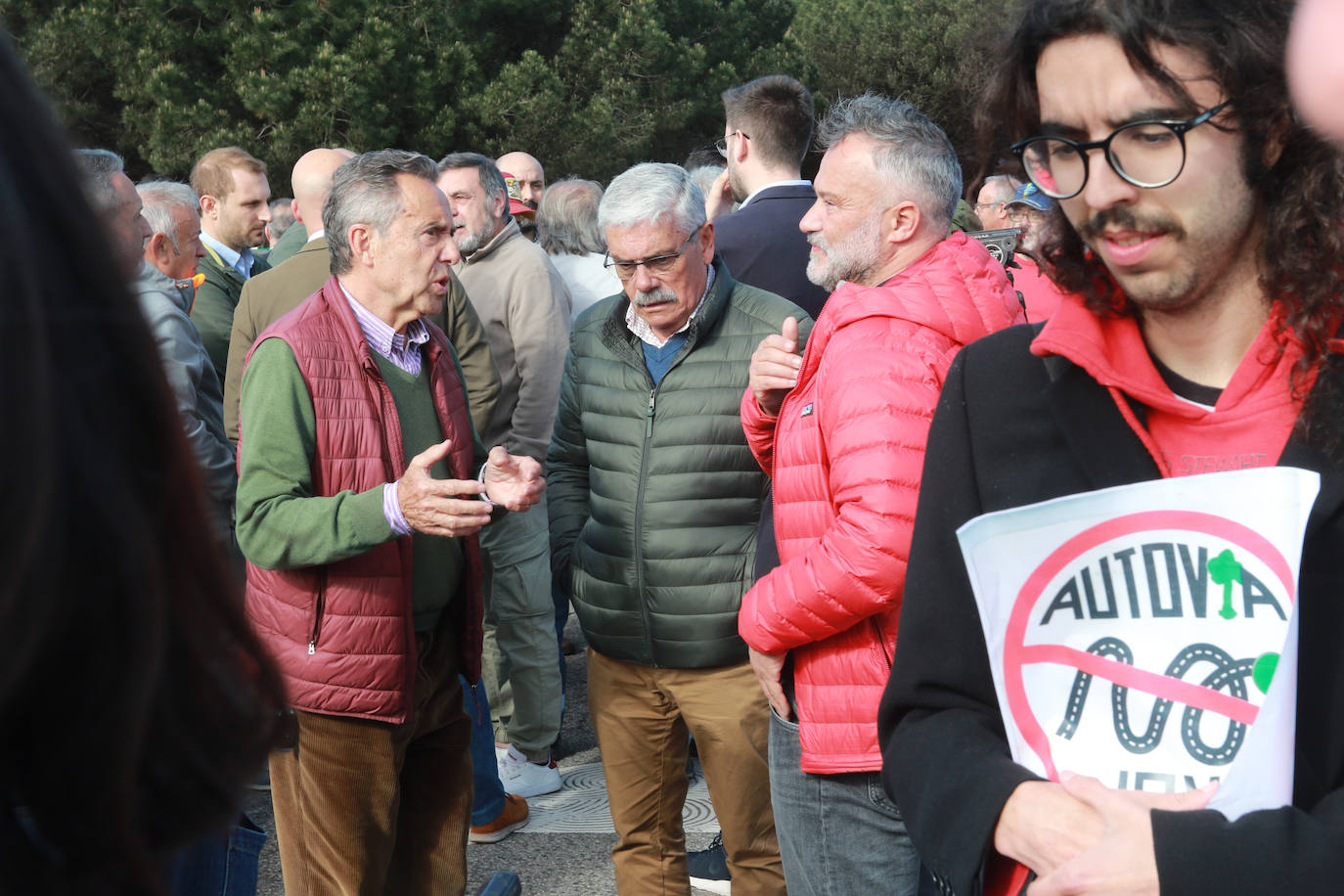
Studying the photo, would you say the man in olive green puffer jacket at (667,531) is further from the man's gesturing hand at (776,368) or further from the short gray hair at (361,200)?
the short gray hair at (361,200)

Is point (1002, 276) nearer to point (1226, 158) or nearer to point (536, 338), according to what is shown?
point (1226, 158)

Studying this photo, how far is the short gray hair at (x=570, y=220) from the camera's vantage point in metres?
6.26

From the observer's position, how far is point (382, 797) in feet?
10.2

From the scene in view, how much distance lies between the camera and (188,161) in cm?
2075

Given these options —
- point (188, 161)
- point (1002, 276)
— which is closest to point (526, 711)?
point (1002, 276)

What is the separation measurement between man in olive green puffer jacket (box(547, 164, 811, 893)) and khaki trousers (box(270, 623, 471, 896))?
0.44 metres

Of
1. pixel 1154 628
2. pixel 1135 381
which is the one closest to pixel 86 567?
pixel 1154 628

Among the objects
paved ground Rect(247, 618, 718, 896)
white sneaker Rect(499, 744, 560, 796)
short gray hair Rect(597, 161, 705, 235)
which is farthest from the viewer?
white sneaker Rect(499, 744, 560, 796)

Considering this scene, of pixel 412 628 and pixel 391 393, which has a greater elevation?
pixel 391 393

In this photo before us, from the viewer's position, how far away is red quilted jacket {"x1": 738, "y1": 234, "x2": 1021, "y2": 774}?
2.47m

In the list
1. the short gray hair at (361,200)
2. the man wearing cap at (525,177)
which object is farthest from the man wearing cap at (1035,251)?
the man wearing cap at (525,177)

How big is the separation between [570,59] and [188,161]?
25.9 ft

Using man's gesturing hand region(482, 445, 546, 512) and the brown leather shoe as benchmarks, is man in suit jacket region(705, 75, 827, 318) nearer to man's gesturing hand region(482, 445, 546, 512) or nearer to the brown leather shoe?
man's gesturing hand region(482, 445, 546, 512)

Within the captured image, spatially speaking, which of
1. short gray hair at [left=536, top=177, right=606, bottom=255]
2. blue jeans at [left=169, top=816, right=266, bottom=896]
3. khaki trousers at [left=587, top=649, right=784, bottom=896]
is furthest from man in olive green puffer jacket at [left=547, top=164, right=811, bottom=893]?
short gray hair at [left=536, top=177, right=606, bottom=255]
